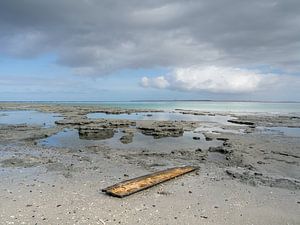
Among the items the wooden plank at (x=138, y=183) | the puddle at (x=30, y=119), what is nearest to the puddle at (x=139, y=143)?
the wooden plank at (x=138, y=183)

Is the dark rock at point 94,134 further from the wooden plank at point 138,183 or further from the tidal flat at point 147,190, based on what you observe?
the wooden plank at point 138,183

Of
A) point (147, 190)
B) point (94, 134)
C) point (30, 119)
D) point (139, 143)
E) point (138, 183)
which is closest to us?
point (147, 190)

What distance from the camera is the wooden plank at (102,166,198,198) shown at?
970cm

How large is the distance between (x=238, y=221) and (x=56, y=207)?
5498mm

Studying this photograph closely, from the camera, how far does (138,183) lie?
34.5 feet

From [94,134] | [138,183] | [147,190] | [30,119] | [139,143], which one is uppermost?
[138,183]

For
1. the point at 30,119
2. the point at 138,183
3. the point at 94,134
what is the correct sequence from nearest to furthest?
the point at 138,183, the point at 94,134, the point at 30,119

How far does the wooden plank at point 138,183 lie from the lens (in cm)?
970

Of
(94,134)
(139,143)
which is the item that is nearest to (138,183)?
(139,143)

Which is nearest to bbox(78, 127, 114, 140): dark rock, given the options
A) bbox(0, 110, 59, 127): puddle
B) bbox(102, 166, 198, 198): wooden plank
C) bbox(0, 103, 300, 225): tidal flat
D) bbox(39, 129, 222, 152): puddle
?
bbox(39, 129, 222, 152): puddle

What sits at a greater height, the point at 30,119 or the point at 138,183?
the point at 138,183

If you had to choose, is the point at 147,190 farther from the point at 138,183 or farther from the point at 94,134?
the point at 94,134

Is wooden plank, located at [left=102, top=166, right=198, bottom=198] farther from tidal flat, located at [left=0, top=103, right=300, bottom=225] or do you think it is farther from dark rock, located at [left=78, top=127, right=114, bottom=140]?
dark rock, located at [left=78, top=127, right=114, bottom=140]

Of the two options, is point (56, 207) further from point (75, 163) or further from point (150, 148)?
point (150, 148)
